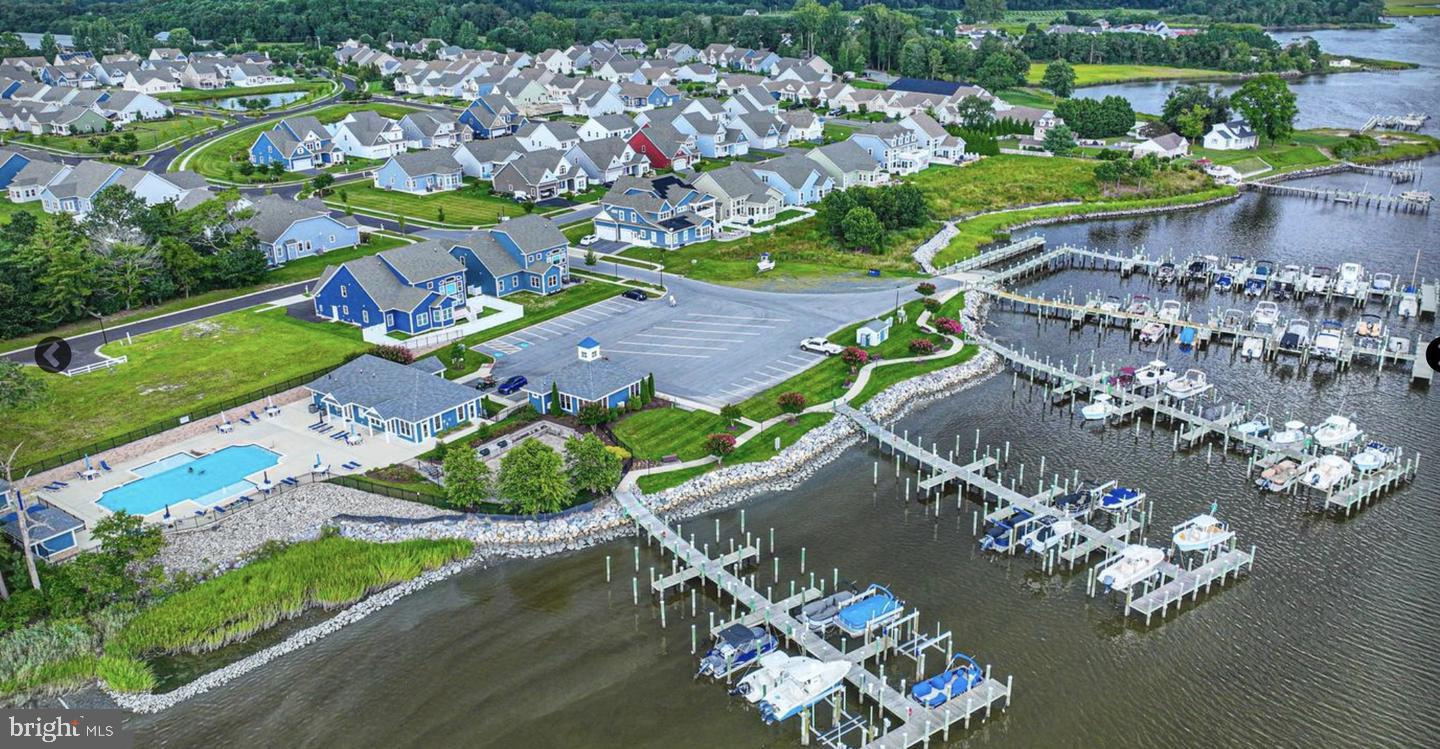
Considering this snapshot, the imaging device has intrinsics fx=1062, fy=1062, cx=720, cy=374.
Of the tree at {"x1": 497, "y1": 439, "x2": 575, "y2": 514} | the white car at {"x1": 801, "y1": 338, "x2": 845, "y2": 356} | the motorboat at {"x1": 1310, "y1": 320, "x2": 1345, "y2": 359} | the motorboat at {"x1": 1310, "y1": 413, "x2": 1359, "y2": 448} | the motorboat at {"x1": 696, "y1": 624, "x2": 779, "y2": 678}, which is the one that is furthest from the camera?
the motorboat at {"x1": 1310, "y1": 320, "x2": 1345, "y2": 359}

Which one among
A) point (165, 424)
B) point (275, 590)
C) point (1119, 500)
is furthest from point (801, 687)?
point (165, 424)

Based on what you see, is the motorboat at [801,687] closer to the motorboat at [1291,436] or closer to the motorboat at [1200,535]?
the motorboat at [1200,535]

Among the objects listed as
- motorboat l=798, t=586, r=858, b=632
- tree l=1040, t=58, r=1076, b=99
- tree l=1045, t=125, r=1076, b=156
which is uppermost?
tree l=1040, t=58, r=1076, b=99

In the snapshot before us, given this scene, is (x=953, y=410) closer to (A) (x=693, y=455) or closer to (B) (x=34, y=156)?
(A) (x=693, y=455)

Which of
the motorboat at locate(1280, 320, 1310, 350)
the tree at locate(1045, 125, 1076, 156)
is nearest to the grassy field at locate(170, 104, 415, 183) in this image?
the tree at locate(1045, 125, 1076, 156)

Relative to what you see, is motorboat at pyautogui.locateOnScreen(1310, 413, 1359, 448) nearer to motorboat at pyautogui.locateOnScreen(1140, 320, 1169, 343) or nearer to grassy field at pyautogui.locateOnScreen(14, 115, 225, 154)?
motorboat at pyautogui.locateOnScreen(1140, 320, 1169, 343)

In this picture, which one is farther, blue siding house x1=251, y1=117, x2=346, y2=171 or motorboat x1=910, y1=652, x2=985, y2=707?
blue siding house x1=251, y1=117, x2=346, y2=171

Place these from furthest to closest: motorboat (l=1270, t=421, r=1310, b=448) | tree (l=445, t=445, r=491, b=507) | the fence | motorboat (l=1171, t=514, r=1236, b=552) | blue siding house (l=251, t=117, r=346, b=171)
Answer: blue siding house (l=251, t=117, r=346, b=171) < motorboat (l=1270, t=421, r=1310, b=448) < the fence < tree (l=445, t=445, r=491, b=507) < motorboat (l=1171, t=514, r=1236, b=552)
